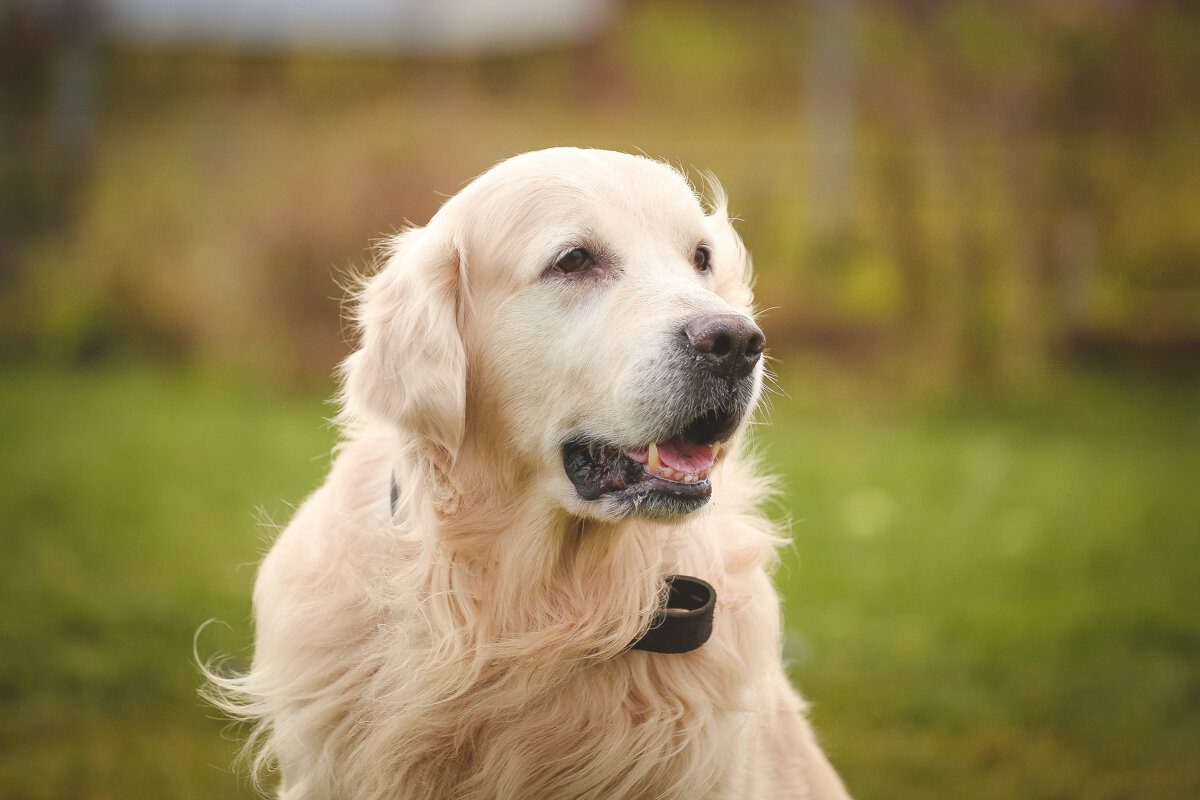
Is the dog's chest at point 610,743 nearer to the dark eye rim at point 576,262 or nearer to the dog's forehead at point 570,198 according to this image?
the dark eye rim at point 576,262

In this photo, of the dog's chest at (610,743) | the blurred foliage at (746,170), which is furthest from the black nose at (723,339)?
the blurred foliage at (746,170)

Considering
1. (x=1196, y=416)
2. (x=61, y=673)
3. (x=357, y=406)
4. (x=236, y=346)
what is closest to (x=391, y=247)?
(x=357, y=406)

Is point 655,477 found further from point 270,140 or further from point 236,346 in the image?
point 270,140

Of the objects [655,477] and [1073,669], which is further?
[1073,669]

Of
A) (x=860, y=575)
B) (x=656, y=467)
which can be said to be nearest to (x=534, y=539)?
(x=656, y=467)

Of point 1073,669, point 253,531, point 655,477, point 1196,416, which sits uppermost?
point 655,477

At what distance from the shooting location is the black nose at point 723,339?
2.35 m

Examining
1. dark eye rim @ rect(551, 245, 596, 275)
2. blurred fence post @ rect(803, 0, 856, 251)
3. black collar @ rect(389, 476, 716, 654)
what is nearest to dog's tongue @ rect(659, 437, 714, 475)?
black collar @ rect(389, 476, 716, 654)

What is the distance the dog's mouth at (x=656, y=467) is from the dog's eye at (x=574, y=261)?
43 centimetres

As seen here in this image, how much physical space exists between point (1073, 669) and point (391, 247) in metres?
3.72

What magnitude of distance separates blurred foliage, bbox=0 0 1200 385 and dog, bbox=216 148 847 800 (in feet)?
21.5

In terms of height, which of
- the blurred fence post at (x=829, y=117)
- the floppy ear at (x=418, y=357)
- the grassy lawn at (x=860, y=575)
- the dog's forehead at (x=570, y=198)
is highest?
the blurred fence post at (x=829, y=117)

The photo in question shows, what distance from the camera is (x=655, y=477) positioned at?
2.42 meters

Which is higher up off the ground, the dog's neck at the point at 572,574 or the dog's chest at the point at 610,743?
the dog's neck at the point at 572,574
